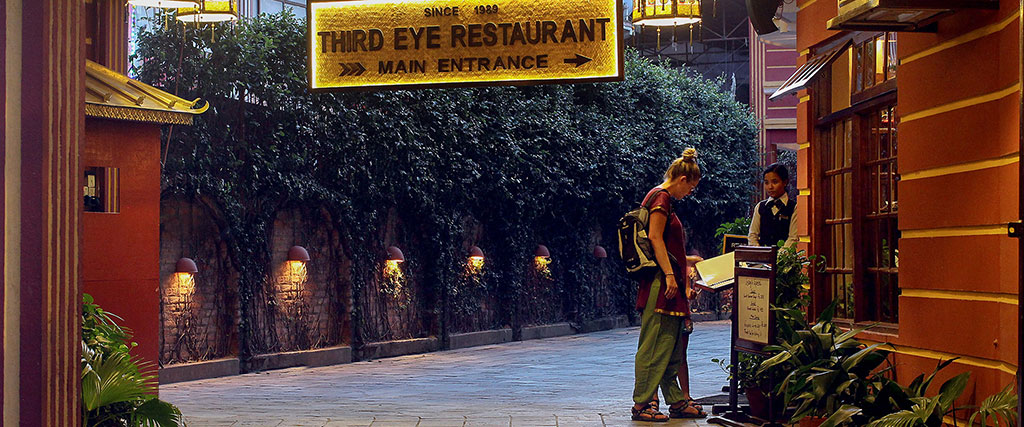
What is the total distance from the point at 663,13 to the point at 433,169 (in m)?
8.18

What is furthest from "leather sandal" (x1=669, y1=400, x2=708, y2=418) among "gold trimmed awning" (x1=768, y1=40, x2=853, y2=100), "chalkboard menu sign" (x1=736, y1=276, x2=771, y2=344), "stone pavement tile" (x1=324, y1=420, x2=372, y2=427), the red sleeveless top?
"gold trimmed awning" (x1=768, y1=40, x2=853, y2=100)

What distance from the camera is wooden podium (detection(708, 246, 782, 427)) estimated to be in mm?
7621

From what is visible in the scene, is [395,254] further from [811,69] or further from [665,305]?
[811,69]

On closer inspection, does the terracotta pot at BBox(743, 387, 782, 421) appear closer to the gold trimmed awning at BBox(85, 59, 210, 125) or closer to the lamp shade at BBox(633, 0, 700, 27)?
the lamp shade at BBox(633, 0, 700, 27)

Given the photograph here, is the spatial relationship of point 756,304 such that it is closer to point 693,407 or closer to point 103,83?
point 693,407

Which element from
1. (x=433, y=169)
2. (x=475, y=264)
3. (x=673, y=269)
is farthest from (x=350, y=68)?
(x=475, y=264)

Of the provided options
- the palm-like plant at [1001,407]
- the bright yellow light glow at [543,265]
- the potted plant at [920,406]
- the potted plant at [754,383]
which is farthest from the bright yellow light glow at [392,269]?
the palm-like plant at [1001,407]

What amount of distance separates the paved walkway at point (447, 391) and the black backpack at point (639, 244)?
1.08 metres

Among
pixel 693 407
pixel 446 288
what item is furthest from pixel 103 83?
pixel 446 288

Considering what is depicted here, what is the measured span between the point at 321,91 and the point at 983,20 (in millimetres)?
3789

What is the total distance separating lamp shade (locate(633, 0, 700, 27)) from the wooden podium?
6.13ft

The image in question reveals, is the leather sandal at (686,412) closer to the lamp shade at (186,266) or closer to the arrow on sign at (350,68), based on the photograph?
the arrow on sign at (350,68)

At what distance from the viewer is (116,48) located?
11.8m

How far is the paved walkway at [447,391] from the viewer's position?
910 cm
